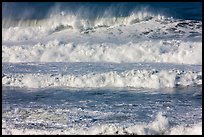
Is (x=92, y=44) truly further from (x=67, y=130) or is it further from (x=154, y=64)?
(x=67, y=130)

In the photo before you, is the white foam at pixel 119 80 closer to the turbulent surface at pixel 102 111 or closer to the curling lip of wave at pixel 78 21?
the turbulent surface at pixel 102 111

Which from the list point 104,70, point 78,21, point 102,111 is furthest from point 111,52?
point 102,111

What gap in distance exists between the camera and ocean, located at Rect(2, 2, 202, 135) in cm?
887

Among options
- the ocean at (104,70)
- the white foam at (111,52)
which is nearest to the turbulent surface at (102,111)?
the ocean at (104,70)

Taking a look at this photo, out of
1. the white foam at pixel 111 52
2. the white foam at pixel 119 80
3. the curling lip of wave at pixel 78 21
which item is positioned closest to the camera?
the white foam at pixel 119 80

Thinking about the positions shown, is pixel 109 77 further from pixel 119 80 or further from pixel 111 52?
pixel 111 52

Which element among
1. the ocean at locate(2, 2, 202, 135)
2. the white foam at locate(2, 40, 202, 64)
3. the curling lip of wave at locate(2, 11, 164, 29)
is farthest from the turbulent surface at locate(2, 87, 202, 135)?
the curling lip of wave at locate(2, 11, 164, 29)

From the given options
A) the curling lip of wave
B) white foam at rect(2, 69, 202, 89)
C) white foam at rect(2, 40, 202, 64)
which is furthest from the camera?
the curling lip of wave

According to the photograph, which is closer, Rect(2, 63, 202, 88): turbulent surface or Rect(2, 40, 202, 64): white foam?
Rect(2, 63, 202, 88): turbulent surface

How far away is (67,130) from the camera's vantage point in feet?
27.1

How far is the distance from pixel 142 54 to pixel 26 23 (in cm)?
744

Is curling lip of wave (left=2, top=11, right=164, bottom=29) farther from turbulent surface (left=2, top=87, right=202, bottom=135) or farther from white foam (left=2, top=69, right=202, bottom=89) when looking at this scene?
turbulent surface (left=2, top=87, right=202, bottom=135)

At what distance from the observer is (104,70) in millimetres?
13469

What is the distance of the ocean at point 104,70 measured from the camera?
29.1 ft
